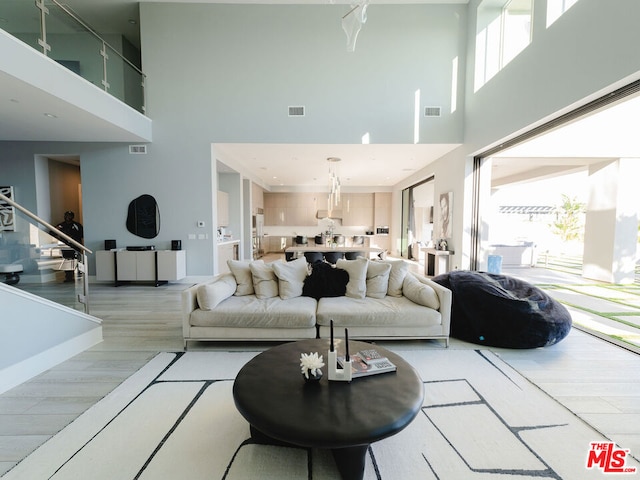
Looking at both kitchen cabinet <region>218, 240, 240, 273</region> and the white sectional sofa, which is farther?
kitchen cabinet <region>218, 240, 240, 273</region>

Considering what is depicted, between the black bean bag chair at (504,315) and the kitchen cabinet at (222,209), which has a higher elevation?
the kitchen cabinet at (222,209)

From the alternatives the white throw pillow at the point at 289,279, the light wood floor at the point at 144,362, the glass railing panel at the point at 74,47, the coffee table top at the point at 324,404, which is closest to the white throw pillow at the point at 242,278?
the white throw pillow at the point at 289,279

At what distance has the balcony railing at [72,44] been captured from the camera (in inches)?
155

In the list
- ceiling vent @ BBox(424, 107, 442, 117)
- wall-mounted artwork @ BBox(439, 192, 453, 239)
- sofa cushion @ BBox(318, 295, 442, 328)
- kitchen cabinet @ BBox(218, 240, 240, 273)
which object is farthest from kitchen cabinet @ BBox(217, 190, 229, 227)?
wall-mounted artwork @ BBox(439, 192, 453, 239)

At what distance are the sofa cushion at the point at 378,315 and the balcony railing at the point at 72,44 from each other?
507 cm

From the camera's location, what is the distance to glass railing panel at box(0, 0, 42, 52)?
3773mm

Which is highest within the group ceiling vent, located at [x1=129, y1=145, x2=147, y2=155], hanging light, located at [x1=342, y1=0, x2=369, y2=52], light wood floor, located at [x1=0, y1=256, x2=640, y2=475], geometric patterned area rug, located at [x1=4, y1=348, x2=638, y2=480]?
hanging light, located at [x1=342, y1=0, x2=369, y2=52]

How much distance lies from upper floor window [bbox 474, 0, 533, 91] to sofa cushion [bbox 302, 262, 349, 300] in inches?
182

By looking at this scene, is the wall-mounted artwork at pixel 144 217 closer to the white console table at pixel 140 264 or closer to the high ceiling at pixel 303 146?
the white console table at pixel 140 264

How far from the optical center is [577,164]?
273 inches

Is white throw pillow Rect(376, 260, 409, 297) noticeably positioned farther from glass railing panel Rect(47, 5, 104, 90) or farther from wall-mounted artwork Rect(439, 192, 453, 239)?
glass railing panel Rect(47, 5, 104, 90)

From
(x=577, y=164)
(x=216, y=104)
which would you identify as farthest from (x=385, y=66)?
(x=577, y=164)

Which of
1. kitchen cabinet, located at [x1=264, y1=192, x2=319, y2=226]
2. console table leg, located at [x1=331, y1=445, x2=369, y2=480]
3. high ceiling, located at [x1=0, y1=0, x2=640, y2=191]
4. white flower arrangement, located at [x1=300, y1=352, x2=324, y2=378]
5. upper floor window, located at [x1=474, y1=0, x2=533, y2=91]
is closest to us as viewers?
console table leg, located at [x1=331, y1=445, x2=369, y2=480]

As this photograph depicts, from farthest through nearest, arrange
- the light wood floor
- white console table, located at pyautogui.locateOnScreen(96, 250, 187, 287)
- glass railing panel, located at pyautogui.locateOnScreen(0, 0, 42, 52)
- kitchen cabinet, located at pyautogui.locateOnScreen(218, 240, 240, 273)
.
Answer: kitchen cabinet, located at pyautogui.locateOnScreen(218, 240, 240, 273) < white console table, located at pyautogui.locateOnScreen(96, 250, 187, 287) < glass railing panel, located at pyautogui.locateOnScreen(0, 0, 42, 52) < the light wood floor
